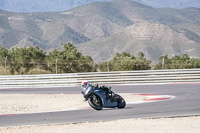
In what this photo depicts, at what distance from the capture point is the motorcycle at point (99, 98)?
13047 millimetres

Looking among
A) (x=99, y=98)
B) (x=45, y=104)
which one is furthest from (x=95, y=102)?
(x=45, y=104)

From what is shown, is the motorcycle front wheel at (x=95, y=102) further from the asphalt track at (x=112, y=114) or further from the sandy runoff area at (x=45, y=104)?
the sandy runoff area at (x=45, y=104)

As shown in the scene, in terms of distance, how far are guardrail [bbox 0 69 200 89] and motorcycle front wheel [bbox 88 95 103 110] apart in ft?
38.9

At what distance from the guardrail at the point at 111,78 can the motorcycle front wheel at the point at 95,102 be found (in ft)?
38.9

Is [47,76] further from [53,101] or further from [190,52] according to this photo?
[190,52]

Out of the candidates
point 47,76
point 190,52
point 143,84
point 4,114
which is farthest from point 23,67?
point 190,52

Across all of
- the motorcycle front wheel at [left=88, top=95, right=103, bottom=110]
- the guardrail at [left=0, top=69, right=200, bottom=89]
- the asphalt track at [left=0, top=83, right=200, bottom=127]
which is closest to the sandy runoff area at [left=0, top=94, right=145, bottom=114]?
the asphalt track at [left=0, top=83, right=200, bottom=127]

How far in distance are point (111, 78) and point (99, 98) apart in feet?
40.2

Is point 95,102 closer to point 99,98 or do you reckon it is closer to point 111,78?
point 99,98

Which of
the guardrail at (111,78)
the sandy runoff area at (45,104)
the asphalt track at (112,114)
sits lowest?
the sandy runoff area at (45,104)

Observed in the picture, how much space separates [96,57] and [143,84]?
156748 mm

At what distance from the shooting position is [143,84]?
2452 centimetres

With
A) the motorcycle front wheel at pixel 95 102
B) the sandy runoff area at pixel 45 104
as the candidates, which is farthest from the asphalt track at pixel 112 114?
the sandy runoff area at pixel 45 104

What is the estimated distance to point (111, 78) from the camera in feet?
83.6
